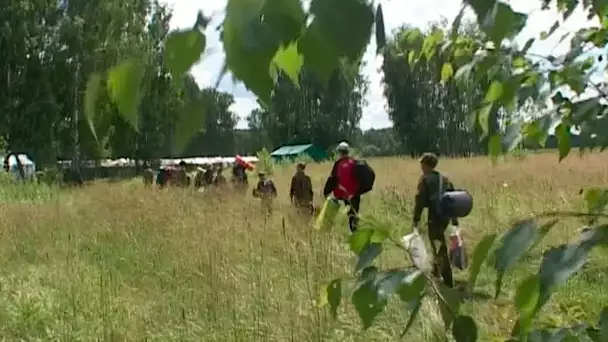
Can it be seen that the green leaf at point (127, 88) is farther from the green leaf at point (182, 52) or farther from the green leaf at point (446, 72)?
the green leaf at point (446, 72)

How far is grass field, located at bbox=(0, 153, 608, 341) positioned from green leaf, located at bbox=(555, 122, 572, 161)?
268 mm

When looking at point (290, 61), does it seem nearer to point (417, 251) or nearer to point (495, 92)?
point (417, 251)

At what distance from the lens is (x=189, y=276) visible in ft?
16.4

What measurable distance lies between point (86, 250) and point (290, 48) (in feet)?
20.3

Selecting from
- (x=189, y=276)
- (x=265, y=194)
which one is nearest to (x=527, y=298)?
(x=189, y=276)

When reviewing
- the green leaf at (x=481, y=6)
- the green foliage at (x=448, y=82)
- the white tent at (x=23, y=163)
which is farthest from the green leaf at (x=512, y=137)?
the white tent at (x=23, y=163)

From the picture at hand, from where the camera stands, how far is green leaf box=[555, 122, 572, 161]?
1.62 metres

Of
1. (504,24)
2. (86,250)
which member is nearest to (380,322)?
(504,24)

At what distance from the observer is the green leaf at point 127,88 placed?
0.66m

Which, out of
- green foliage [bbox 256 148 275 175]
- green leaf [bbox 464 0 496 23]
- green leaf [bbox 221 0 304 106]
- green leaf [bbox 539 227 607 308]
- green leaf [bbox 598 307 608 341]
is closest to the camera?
green leaf [bbox 221 0 304 106]

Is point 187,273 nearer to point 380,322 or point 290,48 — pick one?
point 380,322

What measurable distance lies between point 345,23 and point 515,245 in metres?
0.42

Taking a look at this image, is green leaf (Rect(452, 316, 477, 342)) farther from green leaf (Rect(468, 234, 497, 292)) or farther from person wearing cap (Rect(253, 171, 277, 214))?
person wearing cap (Rect(253, 171, 277, 214))

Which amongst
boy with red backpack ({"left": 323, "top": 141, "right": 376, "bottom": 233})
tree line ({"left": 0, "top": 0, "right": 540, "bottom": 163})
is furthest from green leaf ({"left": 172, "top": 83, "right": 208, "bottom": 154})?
boy with red backpack ({"left": 323, "top": 141, "right": 376, "bottom": 233})
